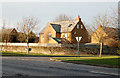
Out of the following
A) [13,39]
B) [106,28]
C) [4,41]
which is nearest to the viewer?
[106,28]

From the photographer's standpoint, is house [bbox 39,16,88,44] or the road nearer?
the road

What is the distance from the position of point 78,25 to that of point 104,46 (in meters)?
15.4

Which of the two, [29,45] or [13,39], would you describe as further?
[13,39]

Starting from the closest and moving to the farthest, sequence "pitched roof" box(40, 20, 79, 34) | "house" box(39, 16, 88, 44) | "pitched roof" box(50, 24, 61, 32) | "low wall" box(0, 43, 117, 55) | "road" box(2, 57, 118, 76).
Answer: "road" box(2, 57, 118, 76), "low wall" box(0, 43, 117, 55), "house" box(39, 16, 88, 44), "pitched roof" box(40, 20, 79, 34), "pitched roof" box(50, 24, 61, 32)

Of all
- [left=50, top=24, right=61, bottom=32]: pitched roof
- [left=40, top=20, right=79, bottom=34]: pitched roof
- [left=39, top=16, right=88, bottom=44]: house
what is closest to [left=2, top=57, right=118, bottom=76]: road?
[left=39, top=16, right=88, bottom=44]: house

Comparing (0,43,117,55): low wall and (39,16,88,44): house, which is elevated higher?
(39,16,88,44): house

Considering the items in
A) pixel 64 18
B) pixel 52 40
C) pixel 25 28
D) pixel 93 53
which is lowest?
pixel 93 53

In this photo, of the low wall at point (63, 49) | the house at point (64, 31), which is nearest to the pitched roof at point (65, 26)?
the house at point (64, 31)

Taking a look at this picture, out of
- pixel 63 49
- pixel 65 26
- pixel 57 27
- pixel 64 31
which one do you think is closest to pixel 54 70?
pixel 63 49

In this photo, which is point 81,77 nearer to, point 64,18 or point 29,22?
point 29,22

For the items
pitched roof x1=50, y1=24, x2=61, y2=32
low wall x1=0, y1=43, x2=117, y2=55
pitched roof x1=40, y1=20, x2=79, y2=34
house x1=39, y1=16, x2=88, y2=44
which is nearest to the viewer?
low wall x1=0, y1=43, x2=117, y2=55

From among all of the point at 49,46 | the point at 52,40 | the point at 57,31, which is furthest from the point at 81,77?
the point at 57,31

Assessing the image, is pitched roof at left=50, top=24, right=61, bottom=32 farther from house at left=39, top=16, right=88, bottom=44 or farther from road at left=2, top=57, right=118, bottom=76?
road at left=2, top=57, right=118, bottom=76

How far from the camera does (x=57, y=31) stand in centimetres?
5175
